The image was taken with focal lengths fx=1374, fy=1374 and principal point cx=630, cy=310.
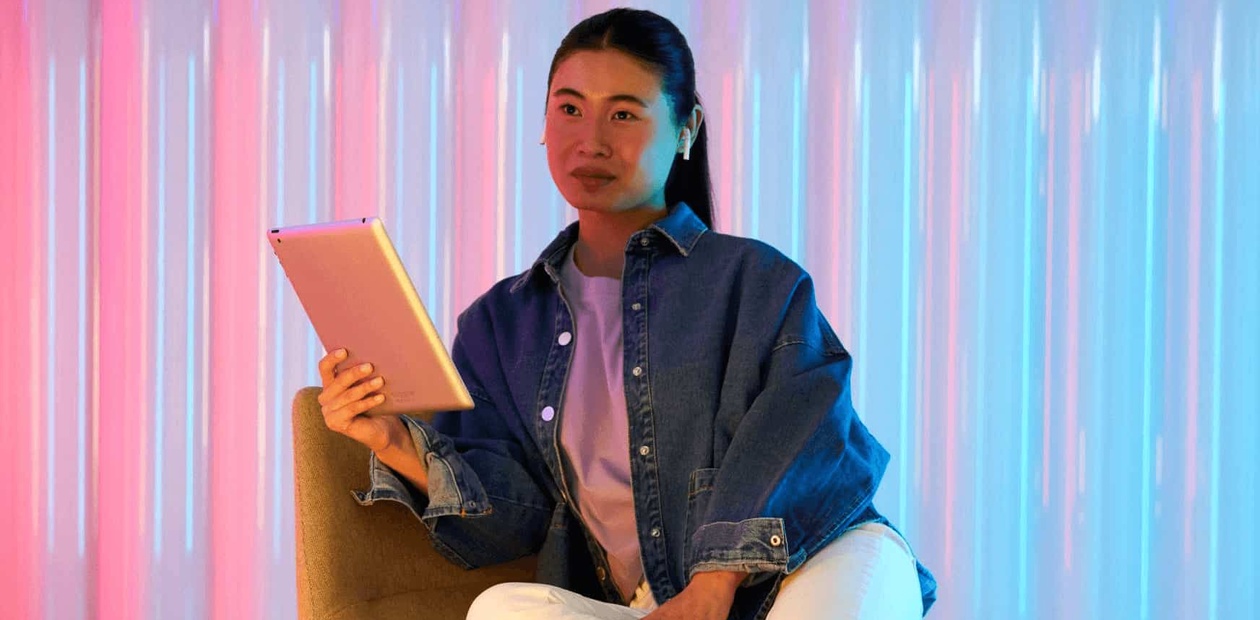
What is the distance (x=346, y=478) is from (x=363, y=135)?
2.70 ft

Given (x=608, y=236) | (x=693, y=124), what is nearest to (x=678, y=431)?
(x=608, y=236)

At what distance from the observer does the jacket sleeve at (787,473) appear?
1.29 metres

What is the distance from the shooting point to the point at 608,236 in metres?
1.61

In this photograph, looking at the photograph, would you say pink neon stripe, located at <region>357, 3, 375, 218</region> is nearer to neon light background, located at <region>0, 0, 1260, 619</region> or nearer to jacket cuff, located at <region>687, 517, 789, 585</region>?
neon light background, located at <region>0, 0, 1260, 619</region>

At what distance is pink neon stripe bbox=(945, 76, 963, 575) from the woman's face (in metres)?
0.68

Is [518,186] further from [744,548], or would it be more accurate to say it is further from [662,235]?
[744,548]

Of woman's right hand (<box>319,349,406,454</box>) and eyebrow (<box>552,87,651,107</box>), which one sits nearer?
woman's right hand (<box>319,349,406,454</box>)

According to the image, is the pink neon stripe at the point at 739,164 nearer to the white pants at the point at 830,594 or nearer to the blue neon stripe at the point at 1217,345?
the blue neon stripe at the point at 1217,345

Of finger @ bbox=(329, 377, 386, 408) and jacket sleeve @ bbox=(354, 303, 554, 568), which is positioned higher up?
finger @ bbox=(329, 377, 386, 408)

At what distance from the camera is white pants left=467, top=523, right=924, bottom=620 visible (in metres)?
1.22

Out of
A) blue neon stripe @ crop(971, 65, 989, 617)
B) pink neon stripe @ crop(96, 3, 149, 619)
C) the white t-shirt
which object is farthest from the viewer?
pink neon stripe @ crop(96, 3, 149, 619)

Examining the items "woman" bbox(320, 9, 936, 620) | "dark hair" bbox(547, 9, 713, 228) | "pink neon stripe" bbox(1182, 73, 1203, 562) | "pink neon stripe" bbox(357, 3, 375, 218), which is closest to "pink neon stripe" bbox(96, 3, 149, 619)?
"pink neon stripe" bbox(357, 3, 375, 218)

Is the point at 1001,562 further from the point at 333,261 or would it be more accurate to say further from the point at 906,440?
the point at 333,261

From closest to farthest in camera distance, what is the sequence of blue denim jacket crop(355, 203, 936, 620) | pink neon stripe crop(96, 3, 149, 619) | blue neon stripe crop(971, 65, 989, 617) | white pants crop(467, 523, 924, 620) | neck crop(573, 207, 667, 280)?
white pants crop(467, 523, 924, 620) < blue denim jacket crop(355, 203, 936, 620) < neck crop(573, 207, 667, 280) < blue neon stripe crop(971, 65, 989, 617) < pink neon stripe crop(96, 3, 149, 619)
